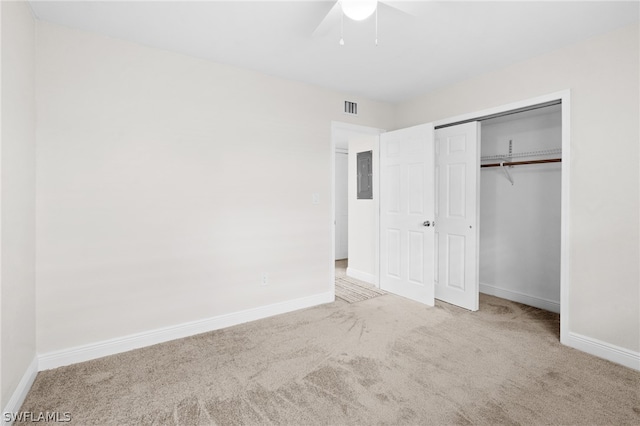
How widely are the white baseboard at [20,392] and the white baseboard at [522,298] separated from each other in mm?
4553

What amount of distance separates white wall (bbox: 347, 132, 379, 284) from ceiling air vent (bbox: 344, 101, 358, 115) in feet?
1.95

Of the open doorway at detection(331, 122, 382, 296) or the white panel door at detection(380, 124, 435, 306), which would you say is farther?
the open doorway at detection(331, 122, 382, 296)

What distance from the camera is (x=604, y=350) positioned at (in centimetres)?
249

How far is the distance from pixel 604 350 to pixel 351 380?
2.00m

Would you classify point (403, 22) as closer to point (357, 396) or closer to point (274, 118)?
point (274, 118)

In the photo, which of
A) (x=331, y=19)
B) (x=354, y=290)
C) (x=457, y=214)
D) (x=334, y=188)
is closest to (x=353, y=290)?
(x=354, y=290)

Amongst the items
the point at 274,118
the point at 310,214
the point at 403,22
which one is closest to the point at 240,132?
the point at 274,118

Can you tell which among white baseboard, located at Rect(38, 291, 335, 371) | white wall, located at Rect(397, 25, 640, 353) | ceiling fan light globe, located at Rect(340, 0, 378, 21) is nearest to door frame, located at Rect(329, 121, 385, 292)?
white baseboard, located at Rect(38, 291, 335, 371)

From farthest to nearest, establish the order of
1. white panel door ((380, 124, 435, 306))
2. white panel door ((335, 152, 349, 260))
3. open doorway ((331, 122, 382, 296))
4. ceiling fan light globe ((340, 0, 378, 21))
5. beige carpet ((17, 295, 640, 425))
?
white panel door ((335, 152, 349, 260)) < open doorway ((331, 122, 382, 296)) < white panel door ((380, 124, 435, 306)) < beige carpet ((17, 295, 640, 425)) < ceiling fan light globe ((340, 0, 378, 21))

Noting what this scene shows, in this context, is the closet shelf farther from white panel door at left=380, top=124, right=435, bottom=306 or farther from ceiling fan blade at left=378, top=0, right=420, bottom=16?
ceiling fan blade at left=378, top=0, right=420, bottom=16

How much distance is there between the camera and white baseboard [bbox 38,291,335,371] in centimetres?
238

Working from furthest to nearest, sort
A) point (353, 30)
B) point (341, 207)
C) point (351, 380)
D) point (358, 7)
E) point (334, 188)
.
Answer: point (341, 207) < point (334, 188) < point (353, 30) < point (351, 380) < point (358, 7)

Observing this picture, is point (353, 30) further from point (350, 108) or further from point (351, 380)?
point (351, 380)

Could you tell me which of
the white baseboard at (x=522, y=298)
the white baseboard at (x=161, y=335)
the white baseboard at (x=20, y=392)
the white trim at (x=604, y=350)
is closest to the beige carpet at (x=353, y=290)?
the white baseboard at (x=161, y=335)
